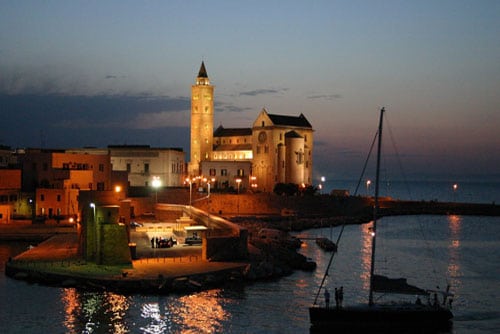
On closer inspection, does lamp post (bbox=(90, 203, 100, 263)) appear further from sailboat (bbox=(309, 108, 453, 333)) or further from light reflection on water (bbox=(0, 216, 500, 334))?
sailboat (bbox=(309, 108, 453, 333))

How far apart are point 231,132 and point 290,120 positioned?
12.7m

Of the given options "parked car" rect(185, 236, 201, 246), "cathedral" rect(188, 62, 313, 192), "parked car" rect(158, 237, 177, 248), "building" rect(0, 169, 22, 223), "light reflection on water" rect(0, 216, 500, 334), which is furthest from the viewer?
"cathedral" rect(188, 62, 313, 192)

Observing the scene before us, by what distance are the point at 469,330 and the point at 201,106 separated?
7548 centimetres

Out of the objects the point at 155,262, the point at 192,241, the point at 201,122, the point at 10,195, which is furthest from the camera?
the point at 201,122

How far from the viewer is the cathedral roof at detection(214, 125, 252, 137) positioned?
103688mm

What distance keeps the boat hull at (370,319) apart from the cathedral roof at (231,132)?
73.8m

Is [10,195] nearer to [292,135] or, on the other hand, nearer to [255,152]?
[255,152]

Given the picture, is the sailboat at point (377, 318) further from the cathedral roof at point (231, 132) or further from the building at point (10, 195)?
the cathedral roof at point (231, 132)

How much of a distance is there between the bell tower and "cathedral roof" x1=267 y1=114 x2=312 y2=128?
37.9 feet

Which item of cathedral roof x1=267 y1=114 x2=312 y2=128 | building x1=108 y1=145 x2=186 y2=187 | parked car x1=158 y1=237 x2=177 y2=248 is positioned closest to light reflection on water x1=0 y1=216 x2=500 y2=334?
parked car x1=158 y1=237 x2=177 y2=248

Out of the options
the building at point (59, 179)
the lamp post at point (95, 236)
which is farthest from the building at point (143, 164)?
the lamp post at point (95, 236)

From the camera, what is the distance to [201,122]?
10169 cm

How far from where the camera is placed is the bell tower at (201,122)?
10131 cm

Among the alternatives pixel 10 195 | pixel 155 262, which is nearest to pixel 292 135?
pixel 10 195
